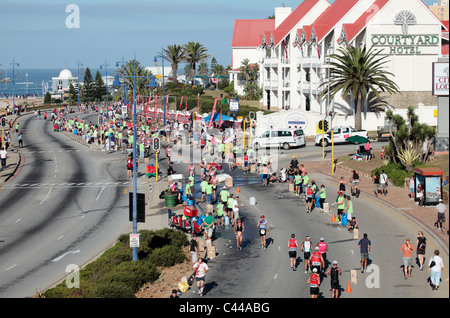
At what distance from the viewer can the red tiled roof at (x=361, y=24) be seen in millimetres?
66944

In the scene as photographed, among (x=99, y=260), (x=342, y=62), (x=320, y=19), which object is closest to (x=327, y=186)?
(x=99, y=260)

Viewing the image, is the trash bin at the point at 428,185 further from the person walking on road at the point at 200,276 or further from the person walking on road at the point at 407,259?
the person walking on road at the point at 200,276

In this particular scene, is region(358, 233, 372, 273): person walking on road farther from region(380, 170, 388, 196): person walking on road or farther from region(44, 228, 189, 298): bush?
region(380, 170, 388, 196): person walking on road

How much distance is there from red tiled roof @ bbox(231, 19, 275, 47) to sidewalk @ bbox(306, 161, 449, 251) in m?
67.8

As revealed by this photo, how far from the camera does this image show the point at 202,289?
23094mm

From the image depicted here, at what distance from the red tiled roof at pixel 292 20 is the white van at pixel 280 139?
2667cm

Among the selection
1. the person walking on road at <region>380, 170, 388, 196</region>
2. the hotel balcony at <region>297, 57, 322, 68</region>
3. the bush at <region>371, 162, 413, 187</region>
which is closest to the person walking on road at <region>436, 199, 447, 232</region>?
the person walking on road at <region>380, 170, 388, 196</region>

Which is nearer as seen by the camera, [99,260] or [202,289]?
[202,289]

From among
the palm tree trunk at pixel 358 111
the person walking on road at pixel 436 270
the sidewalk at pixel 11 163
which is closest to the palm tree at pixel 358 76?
the palm tree trunk at pixel 358 111

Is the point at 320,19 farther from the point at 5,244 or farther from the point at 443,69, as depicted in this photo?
the point at 5,244

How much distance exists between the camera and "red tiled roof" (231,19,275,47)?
11562 centimetres

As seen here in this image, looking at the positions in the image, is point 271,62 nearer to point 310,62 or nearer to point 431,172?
point 310,62

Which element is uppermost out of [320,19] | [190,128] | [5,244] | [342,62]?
[320,19]
